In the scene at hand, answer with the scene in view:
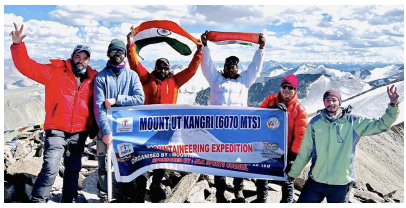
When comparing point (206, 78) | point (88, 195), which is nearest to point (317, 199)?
point (206, 78)

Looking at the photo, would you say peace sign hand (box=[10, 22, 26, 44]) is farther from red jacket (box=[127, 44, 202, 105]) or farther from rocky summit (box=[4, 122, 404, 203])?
rocky summit (box=[4, 122, 404, 203])

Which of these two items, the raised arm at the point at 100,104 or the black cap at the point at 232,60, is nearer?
the raised arm at the point at 100,104

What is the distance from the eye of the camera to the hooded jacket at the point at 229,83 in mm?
6770

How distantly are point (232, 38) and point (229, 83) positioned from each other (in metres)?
1.54

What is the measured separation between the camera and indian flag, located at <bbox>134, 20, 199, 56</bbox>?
762 centimetres

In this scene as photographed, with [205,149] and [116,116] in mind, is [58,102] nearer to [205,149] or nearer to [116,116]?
[116,116]

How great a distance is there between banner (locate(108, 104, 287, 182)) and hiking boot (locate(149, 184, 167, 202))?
3.30ft

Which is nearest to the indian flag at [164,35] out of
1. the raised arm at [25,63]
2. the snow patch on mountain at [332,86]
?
the raised arm at [25,63]

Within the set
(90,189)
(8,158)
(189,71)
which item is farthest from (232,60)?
(8,158)

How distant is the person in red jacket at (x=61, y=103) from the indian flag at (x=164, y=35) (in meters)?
1.79

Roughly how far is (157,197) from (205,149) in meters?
1.59

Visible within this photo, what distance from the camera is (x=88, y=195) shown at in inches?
299

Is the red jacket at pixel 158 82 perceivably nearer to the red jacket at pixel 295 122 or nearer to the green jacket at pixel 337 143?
the red jacket at pixel 295 122

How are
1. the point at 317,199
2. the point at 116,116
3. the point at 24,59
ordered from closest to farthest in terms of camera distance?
the point at 317,199 < the point at 24,59 < the point at 116,116
